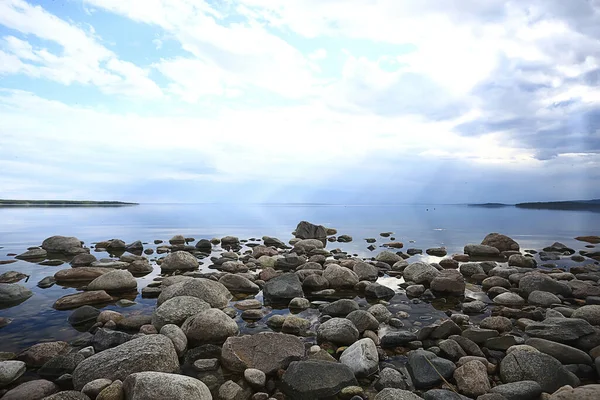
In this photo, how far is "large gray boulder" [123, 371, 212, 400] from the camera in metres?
5.00

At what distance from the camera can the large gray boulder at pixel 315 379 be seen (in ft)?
18.8

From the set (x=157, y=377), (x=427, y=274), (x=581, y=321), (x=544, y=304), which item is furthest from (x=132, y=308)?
(x=544, y=304)

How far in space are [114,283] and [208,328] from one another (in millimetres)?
6495

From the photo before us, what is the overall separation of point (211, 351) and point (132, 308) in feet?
15.2

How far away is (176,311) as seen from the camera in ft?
29.0

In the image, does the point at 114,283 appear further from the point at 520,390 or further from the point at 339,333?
the point at 520,390

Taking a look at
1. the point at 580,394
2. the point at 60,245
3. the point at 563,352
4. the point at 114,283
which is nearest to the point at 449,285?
the point at 563,352

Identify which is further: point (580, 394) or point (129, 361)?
point (129, 361)

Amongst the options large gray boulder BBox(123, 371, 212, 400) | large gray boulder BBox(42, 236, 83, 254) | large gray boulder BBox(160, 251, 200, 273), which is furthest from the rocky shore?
large gray boulder BBox(42, 236, 83, 254)

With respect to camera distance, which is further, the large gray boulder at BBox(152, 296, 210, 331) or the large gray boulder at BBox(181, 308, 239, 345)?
the large gray boulder at BBox(152, 296, 210, 331)

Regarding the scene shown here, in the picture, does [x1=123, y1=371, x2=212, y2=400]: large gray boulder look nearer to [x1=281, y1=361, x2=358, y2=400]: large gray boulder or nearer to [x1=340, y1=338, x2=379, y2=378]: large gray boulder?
[x1=281, y1=361, x2=358, y2=400]: large gray boulder

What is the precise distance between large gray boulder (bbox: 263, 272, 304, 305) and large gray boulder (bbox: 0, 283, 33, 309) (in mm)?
8046

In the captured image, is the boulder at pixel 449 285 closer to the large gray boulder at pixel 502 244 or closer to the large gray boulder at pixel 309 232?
the large gray boulder at pixel 502 244

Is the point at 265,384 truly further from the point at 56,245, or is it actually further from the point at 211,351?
the point at 56,245
